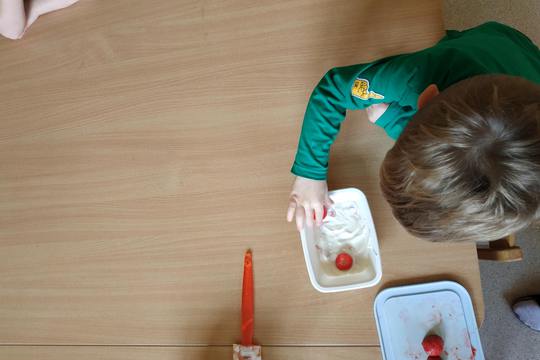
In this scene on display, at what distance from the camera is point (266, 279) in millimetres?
631

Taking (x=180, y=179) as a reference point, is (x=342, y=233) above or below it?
below

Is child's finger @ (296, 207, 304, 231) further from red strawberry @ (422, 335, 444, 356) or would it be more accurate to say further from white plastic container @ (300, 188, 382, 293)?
red strawberry @ (422, 335, 444, 356)

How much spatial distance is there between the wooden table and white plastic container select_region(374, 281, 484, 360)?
0.06 feet

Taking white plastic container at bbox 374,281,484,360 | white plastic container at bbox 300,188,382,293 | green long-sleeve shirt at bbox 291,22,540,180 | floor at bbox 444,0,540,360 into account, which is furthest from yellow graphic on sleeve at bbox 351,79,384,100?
floor at bbox 444,0,540,360

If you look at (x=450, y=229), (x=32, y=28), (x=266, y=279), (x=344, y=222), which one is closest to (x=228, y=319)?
(x=266, y=279)

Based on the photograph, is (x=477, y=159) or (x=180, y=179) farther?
(x=180, y=179)

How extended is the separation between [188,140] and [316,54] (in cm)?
26

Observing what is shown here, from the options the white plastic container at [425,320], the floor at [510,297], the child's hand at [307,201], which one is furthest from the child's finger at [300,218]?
the floor at [510,297]

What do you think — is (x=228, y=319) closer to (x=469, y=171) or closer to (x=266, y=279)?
(x=266, y=279)

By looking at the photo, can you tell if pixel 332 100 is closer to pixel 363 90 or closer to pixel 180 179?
pixel 363 90

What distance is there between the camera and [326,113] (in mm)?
596

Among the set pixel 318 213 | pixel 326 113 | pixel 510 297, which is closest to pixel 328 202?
pixel 318 213

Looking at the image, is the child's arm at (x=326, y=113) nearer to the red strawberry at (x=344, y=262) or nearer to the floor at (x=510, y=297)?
the red strawberry at (x=344, y=262)

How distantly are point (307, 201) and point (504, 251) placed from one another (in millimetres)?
309
